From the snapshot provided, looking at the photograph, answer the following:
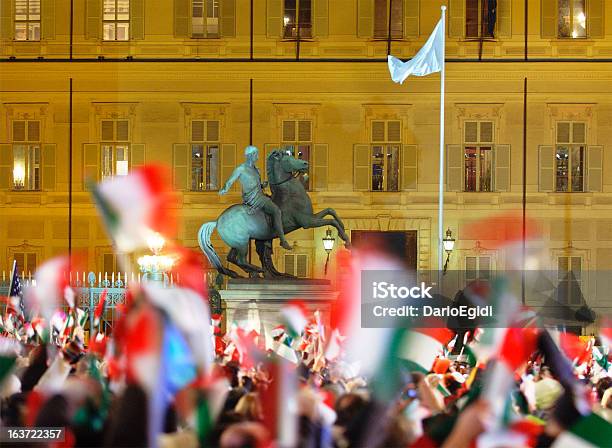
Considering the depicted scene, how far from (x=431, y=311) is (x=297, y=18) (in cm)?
2340

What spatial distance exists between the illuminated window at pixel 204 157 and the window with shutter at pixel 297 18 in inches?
111

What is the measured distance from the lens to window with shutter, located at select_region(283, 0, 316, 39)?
34.1m

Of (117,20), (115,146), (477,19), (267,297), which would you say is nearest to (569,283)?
(477,19)

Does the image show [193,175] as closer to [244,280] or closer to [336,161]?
[336,161]

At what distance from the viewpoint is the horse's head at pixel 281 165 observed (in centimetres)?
1914

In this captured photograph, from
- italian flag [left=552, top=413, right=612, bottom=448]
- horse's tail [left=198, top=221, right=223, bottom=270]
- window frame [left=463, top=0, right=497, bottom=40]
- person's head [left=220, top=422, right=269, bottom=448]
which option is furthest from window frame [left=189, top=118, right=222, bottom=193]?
person's head [left=220, top=422, right=269, bottom=448]

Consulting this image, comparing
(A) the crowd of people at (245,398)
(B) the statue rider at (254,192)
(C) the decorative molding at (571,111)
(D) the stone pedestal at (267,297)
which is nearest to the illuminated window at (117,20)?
(C) the decorative molding at (571,111)

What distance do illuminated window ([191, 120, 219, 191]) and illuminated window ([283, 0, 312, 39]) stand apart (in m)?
2.81

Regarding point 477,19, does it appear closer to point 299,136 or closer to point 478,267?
point 299,136

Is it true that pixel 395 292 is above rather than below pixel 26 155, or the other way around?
below

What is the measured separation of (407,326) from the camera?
6.66 meters

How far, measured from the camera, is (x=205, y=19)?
34.2 m

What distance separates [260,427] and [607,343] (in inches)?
305

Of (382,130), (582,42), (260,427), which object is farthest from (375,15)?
(260,427)
